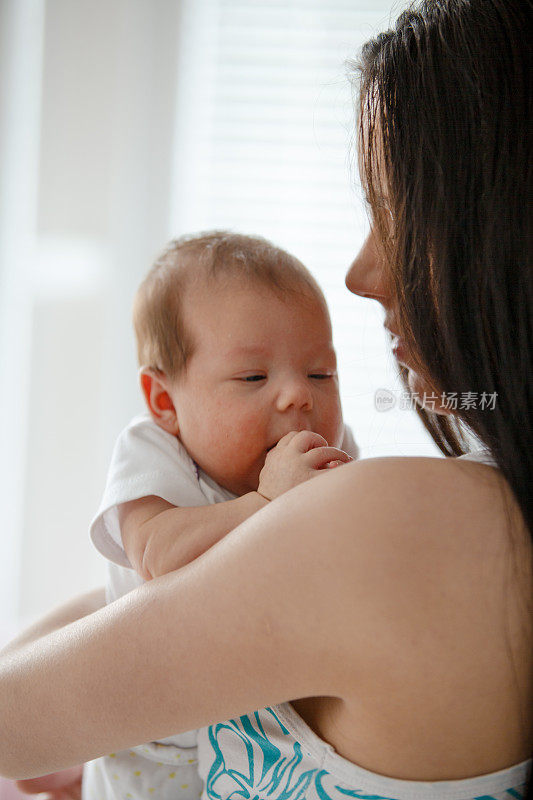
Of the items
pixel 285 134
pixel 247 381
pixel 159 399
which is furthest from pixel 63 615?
pixel 285 134

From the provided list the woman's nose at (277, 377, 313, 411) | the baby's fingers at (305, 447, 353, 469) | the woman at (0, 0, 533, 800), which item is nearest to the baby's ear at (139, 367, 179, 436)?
the woman's nose at (277, 377, 313, 411)

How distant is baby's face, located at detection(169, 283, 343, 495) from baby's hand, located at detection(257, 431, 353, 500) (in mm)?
103

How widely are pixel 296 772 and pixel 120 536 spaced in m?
0.41

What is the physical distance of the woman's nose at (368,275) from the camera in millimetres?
982

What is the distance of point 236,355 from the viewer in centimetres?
106

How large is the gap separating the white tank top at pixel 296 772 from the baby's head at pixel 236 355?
0.36m

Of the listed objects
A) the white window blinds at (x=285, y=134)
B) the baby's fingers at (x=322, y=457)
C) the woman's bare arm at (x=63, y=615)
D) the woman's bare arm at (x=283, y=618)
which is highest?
the white window blinds at (x=285, y=134)

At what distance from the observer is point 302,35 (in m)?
2.14

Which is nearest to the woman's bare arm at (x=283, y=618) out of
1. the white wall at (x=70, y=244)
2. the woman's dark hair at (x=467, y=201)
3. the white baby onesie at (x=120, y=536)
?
the woman's dark hair at (x=467, y=201)

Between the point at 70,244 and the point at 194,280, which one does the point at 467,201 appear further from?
the point at 70,244

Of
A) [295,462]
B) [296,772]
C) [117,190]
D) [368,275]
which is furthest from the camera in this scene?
[117,190]

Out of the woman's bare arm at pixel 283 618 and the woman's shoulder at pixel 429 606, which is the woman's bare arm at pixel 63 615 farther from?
the woman's shoulder at pixel 429 606

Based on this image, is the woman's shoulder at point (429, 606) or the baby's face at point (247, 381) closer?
the woman's shoulder at point (429, 606)

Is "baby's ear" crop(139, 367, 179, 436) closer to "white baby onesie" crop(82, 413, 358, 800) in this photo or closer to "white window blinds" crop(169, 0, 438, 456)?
A: "white baby onesie" crop(82, 413, 358, 800)
